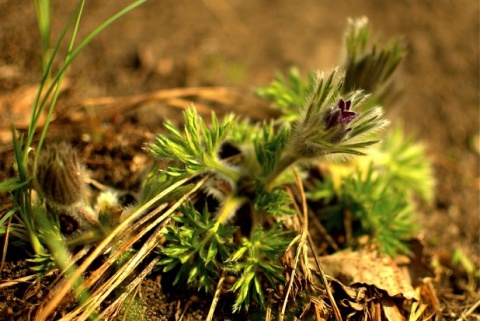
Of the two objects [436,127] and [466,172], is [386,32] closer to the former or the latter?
[436,127]

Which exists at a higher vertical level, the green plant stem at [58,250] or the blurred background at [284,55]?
the blurred background at [284,55]

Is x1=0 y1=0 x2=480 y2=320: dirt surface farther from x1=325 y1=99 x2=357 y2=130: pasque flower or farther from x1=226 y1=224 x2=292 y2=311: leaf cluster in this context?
x1=325 y1=99 x2=357 y2=130: pasque flower

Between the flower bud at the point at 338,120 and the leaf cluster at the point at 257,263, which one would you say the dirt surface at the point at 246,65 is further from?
the flower bud at the point at 338,120

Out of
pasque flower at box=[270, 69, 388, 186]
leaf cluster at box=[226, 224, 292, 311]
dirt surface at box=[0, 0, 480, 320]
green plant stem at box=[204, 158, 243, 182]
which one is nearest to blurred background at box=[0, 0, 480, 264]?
dirt surface at box=[0, 0, 480, 320]

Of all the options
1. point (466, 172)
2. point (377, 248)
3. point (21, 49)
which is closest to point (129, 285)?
point (377, 248)

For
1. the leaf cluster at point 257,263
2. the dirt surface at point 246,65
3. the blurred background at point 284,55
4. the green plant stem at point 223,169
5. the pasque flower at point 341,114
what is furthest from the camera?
the blurred background at point 284,55

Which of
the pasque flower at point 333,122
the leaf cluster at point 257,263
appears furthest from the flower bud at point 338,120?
the leaf cluster at point 257,263

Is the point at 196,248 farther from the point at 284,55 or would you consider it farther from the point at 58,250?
the point at 284,55
